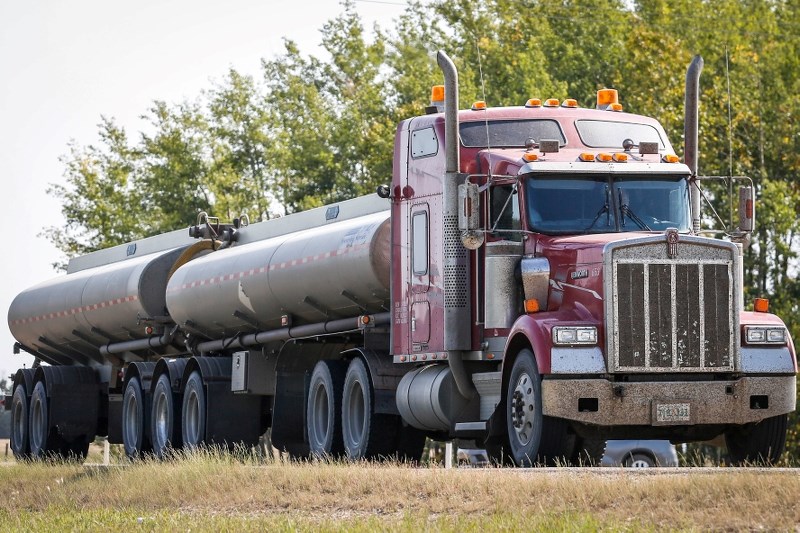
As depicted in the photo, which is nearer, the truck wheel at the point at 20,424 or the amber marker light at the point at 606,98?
the amber marker light at the point at 606,98

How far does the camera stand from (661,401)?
1565 centimetres

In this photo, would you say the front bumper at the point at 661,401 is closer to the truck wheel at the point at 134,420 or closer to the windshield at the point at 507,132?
the windshield at the point at 507,132

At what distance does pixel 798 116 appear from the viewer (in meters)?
42.0

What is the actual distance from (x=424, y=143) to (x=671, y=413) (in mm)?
4512

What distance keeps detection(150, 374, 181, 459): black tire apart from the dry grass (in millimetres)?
5736

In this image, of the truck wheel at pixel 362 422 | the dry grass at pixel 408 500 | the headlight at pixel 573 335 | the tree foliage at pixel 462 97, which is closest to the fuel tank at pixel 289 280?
the truck wheel at pixel 362 422

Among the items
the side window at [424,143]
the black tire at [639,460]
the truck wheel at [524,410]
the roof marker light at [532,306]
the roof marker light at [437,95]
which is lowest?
the black tire at [639,460]

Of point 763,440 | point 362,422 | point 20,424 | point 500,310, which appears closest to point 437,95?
point 500,310

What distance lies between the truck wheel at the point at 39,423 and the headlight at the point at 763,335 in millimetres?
16086

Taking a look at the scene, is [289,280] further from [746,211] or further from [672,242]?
[672,242]

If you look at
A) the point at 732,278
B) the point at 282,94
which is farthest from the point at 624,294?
the point at 282,94

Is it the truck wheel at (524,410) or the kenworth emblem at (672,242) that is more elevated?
the kenworth emblem at (672,242)

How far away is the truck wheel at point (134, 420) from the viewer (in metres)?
26.0

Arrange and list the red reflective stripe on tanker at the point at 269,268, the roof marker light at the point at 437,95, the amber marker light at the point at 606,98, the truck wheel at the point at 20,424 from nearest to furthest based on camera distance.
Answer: the roof marker light at the point at 437,95, the amber marker light at the point at 606,98, the red reflective stripe on tanker at the point at 269,268, the truck wheel at the point at 20,424
